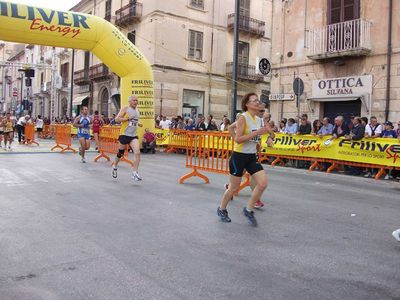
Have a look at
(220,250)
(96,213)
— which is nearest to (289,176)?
(96,213)

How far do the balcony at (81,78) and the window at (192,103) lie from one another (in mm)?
11120

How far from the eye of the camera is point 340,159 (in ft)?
42.1

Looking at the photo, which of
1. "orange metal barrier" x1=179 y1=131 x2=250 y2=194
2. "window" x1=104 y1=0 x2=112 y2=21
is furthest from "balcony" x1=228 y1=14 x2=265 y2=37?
"orange metal barrier" x1=179 y1=131 x2=250 y2=194

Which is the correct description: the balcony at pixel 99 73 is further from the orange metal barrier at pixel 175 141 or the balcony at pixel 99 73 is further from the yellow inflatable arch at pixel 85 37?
the yellow inflatable arch at pixel 85 37

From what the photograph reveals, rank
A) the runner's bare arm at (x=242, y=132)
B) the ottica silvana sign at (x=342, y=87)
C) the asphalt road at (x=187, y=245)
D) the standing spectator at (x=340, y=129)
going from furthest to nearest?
1. the ottica silvana sign at (x=342, y=87)
2. the standing spectator at (x=340, y=129)
3. the runner's bare arm at (x=242, y=132)
4. the asphalt road at (x=187, y=245)

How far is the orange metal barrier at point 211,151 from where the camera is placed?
29.7 feet

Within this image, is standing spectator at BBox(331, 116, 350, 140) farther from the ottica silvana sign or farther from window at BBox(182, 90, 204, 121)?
window at BBox(182, 90, 204, 121)

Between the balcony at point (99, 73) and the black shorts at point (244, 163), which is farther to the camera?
the balcony at point (99, 73)

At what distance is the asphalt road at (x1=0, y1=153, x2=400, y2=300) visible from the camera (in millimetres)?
3645

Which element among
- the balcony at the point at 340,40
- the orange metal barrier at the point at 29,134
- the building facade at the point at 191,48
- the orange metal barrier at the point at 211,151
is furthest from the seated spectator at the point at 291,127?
the orange metal barrier at the point at 29,134

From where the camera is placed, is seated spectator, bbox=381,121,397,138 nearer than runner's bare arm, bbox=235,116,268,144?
No

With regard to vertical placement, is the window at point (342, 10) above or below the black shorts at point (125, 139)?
above

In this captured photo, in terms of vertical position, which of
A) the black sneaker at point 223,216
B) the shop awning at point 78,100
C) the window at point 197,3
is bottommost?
the black sneaker at point 223,216

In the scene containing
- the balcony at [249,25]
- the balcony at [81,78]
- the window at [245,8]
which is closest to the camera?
the balcony at [249,25]
